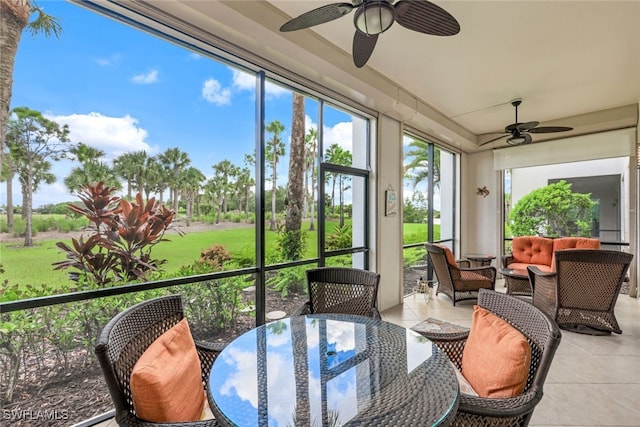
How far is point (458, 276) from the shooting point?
4.46 meters

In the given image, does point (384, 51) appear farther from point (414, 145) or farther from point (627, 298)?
point (627, 298)

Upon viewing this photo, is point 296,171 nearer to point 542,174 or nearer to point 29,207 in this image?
point 29,207

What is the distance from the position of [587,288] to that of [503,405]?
3.25 metres

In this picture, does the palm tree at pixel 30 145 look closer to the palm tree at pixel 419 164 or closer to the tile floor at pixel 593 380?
the tile floor at pixel 593 380

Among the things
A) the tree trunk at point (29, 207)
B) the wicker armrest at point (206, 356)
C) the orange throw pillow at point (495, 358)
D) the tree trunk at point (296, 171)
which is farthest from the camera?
the tree trunk at point (296, 171)

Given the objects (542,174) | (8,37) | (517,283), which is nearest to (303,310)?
(8,37)

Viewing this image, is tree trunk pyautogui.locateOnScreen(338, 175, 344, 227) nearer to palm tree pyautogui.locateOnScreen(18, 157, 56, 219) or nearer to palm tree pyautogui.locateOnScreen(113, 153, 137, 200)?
palm tree pyautogui.locateOnScreen(113, 153, 137, 200)

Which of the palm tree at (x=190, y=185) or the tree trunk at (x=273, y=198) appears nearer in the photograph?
the palm tree at (x=190, y=185)

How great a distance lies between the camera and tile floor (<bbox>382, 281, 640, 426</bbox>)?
2.03 meters

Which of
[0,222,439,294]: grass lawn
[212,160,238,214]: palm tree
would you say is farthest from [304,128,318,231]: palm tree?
[212,160,238,214]: palm tree

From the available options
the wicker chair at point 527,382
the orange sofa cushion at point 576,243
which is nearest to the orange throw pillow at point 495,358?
the wicker chair at point 527,382

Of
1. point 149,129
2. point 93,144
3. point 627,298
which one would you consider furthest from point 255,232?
point 627,298

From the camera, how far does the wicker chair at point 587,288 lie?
326 cm

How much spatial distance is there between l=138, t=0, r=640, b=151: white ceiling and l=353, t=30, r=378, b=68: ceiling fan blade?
578 mm
